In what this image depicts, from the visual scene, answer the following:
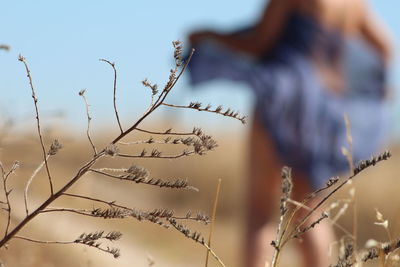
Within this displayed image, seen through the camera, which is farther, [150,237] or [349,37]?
[150,237]

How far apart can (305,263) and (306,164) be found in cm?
54

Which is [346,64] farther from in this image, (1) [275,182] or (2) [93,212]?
(2) [93,212]

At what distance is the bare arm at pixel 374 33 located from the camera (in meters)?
→ 5.24

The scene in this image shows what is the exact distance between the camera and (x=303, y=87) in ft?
15.7

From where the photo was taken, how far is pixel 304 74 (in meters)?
4.85

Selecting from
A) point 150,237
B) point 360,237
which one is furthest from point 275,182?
point 360,237

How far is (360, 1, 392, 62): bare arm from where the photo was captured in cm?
524

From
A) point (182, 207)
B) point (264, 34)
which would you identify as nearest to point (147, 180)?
point (264, 34)

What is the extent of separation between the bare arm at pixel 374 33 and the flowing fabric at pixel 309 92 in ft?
0.19

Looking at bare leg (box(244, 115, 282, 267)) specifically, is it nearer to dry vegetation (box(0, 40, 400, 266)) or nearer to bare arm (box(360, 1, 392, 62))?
dry vegetation (box(0, 40, 400, 266))

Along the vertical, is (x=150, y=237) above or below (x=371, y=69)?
below

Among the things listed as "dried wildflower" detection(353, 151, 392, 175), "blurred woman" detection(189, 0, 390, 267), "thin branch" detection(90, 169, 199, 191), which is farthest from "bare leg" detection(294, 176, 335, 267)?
"thin branch" detection(90, 169, 199, 191)

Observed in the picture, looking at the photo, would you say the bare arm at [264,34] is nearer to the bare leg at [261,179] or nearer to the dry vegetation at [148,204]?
the bare leg at [261,179]

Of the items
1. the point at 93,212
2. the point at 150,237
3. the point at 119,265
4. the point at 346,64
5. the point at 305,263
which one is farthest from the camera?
the point at 150,237
